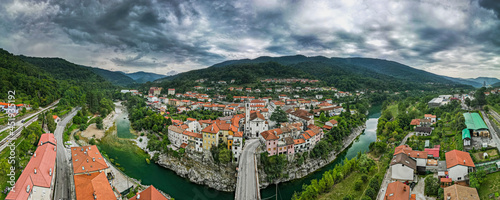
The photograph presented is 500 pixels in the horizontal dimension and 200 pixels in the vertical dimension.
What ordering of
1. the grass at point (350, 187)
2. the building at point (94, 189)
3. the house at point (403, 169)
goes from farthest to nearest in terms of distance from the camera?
1. the grass at point (350, 187)
2. the house at point (403, 169)
3. the building at point (94, 189)

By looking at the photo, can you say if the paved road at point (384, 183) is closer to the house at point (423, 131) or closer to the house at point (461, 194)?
the house at point (461, 194)

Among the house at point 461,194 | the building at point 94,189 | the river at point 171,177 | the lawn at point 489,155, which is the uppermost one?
the lawn at point 489,155

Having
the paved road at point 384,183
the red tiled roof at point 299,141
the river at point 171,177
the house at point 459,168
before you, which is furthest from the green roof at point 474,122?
the red tiled roof at point 299,141

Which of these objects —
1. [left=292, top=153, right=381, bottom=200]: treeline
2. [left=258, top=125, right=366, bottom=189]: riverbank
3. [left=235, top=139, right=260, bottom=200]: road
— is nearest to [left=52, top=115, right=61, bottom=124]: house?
[left=235, top=139, right=260, bottom=200]: road

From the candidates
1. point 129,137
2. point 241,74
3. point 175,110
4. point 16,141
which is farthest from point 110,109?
point 241,74

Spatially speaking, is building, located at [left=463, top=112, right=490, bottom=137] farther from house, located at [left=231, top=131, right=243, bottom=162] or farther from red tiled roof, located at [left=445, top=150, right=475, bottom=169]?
house, located at [left=231, top=131, right=243, bottom=162]
